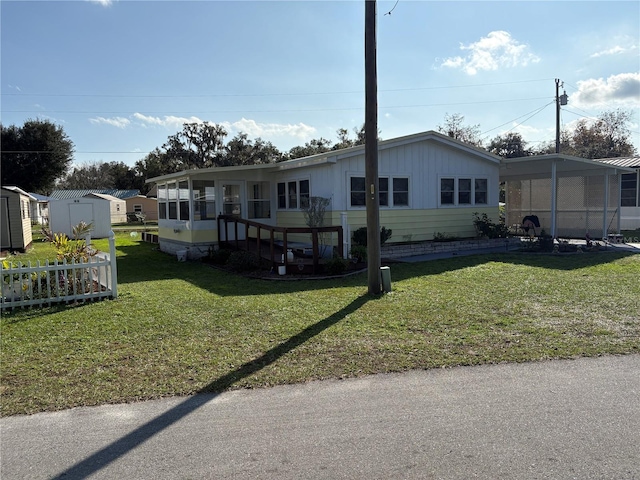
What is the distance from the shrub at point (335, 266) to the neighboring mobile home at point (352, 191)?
2972 millimetres

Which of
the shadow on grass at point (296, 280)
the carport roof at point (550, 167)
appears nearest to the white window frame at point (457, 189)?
the carport roof at point (550, 167)

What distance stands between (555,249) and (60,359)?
1303cm

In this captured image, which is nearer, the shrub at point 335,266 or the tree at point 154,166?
the shrub at point 335,266

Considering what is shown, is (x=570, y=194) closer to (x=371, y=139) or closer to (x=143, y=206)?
(x=371, y=139)

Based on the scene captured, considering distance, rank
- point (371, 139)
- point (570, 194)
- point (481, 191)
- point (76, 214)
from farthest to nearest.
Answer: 1. point (76, 214)
2. point (570, 194)
3. point (481, 191)
4. point (371, 139)

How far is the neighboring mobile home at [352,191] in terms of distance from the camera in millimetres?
13164

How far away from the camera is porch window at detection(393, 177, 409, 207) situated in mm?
14055

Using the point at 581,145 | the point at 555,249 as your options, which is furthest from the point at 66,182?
the point at 555,249

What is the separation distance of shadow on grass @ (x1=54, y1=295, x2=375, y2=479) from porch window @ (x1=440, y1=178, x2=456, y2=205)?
10368 millimetres

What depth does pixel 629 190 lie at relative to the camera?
2098 cm

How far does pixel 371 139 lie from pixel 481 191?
31.8 feet

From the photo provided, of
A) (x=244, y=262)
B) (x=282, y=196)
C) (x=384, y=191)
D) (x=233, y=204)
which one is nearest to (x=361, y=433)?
(x=244, y=262)

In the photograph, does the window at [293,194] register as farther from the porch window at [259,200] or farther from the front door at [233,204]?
the front door at [233,204]

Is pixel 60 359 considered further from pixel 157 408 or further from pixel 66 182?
pixel 66 182
